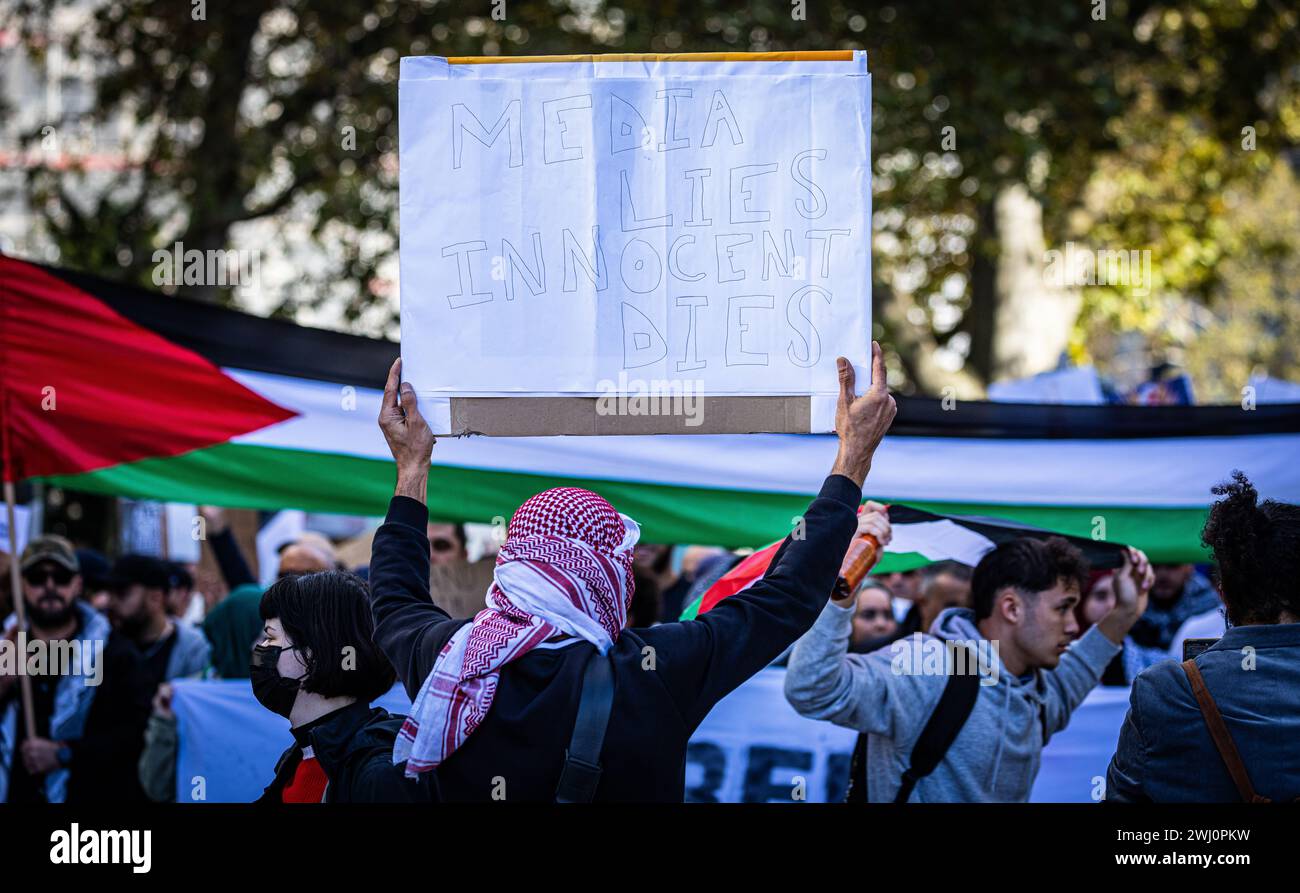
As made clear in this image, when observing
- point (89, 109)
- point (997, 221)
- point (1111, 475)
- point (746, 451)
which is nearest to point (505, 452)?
point (746, 451)

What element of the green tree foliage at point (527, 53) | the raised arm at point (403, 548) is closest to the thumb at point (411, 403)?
the raised arm at point (403, 548)

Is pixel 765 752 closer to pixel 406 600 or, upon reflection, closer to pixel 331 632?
pixel 331 632

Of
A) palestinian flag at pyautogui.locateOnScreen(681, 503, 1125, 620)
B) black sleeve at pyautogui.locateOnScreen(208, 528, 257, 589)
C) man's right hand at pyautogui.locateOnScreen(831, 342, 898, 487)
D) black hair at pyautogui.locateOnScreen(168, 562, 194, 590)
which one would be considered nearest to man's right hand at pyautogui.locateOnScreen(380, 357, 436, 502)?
man's right hand at pyautogui.locateOnScreen(831, 342, 898, 487)

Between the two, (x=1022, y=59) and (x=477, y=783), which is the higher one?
(x=1022, y=59)

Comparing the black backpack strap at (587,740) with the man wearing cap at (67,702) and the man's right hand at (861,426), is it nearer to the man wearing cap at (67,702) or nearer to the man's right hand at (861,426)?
the man's right hand at (861,426)

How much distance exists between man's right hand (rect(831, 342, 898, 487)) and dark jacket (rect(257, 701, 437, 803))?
3.45ft

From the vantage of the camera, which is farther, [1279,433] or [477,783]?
[1279,433]

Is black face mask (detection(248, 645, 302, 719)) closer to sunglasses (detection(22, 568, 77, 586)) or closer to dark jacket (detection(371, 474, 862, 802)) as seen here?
dark jacket (detection(371, 474, 862, 802))

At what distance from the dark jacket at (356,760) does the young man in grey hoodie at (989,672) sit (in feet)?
4.11

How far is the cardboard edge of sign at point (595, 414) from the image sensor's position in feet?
10.4

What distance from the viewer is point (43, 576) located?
6.32m

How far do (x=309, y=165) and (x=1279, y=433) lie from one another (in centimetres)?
846

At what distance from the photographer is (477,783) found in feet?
9.09
